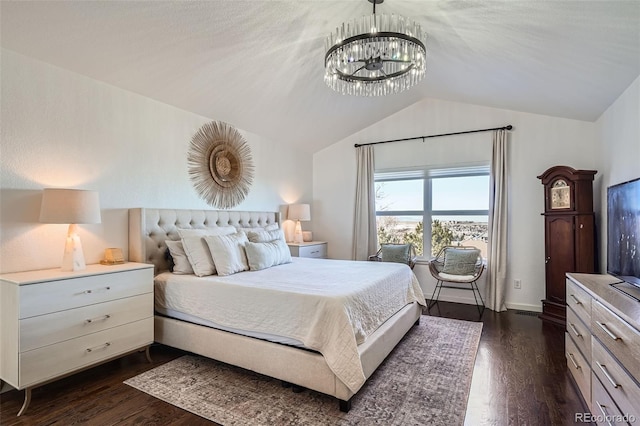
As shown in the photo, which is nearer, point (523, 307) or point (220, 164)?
point (220, 164)

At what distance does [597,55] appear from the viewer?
2463mm

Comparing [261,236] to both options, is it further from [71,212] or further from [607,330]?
[607,330]

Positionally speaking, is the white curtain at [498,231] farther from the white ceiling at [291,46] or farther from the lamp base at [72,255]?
the lamp base at [72,255]

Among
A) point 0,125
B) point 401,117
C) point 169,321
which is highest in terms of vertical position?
point 401,117

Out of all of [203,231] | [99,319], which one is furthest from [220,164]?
[99,319]

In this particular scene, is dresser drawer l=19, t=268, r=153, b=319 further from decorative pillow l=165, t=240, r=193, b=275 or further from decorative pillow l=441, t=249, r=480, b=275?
decorative pillow l=441, t=249, r=480, b=275

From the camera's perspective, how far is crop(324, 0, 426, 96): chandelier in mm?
2318

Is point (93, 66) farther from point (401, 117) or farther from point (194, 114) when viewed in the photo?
point (401, 117)

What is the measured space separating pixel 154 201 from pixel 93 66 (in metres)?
1.30

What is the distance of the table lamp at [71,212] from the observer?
93.4 inches

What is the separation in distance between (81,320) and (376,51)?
2904 millimetres

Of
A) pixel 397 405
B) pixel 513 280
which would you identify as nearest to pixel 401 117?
pixel 513 280

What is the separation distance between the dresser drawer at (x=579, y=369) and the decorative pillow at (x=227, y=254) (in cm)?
272

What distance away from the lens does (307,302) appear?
2.23 m
